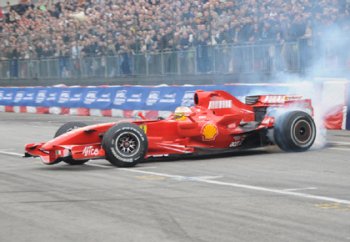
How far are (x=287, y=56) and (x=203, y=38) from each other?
4.15 metres

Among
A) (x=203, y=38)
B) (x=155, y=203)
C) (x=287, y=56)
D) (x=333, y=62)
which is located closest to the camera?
(x=155, y=203)

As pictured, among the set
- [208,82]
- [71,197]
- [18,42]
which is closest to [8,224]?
[71,197]

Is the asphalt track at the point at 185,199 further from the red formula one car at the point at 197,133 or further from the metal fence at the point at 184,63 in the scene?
the metal fence at the point at 184,63

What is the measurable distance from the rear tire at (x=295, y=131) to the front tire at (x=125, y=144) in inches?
94.0

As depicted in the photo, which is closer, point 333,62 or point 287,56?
point 333,62

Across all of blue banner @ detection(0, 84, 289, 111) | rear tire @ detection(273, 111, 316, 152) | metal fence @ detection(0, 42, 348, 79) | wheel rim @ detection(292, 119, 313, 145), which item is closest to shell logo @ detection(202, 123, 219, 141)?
rear tire @ detection(273, 111, 316, 152)

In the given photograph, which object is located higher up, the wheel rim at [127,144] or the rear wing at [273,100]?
the rear wing at [273,100]

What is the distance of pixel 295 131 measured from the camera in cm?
1354

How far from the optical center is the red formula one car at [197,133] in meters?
12.3

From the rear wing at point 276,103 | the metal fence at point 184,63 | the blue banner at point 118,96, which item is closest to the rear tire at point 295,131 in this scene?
the rear wing at point 276,103

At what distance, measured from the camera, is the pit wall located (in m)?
17.3

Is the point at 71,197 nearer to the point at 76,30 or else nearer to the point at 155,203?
the point at 155,203

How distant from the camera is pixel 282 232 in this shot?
278 inches

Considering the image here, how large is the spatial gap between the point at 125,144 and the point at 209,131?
1.50m
